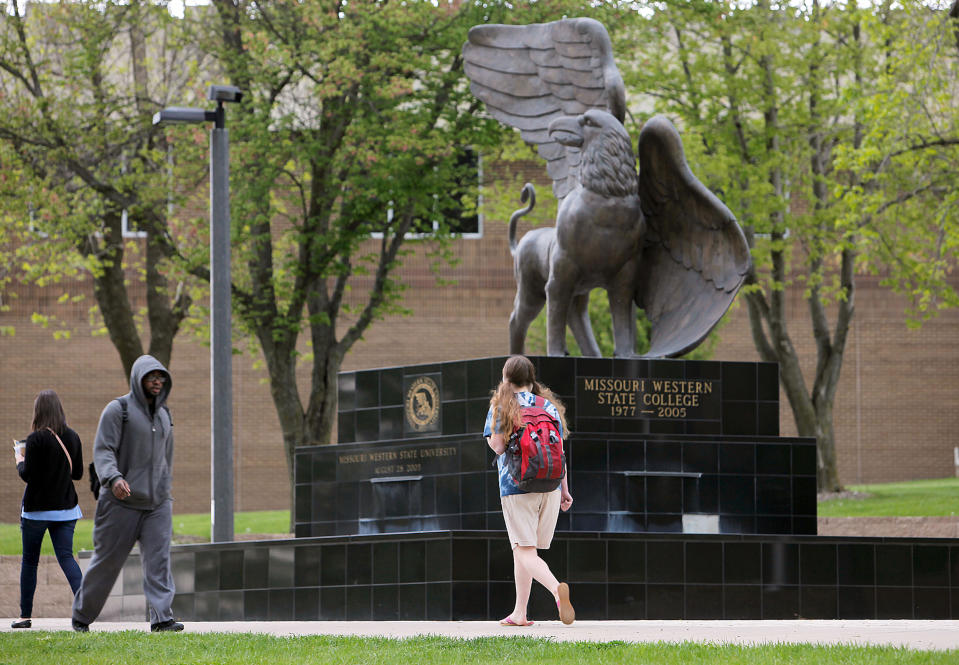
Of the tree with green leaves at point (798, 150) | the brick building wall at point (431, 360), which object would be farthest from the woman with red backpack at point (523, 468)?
the brick building wall at point (431, 360)

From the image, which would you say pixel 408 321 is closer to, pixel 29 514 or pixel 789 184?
pixel 789 184

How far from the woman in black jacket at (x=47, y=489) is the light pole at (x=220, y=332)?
3.60m

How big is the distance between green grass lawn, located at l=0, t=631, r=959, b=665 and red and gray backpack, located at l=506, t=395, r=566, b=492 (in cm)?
117

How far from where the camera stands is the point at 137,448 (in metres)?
9.70

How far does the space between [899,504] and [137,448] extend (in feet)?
57.6

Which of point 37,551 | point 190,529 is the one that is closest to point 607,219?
point 37,551

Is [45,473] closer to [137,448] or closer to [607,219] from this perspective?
[137,448]

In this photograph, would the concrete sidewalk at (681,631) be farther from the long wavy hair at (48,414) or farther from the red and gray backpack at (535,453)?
the long wavy hair at (48,414)

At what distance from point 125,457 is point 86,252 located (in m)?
15.7

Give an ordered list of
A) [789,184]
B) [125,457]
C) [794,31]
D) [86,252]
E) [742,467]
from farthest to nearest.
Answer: [794,31]
[789,184]
[86,252]
[742,467]
[125,457]

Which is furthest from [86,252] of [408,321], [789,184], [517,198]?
[789,184]

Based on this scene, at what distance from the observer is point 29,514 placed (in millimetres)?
11375

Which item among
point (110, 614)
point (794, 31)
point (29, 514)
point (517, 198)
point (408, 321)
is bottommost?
point (110, 614)

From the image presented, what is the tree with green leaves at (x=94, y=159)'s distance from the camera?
72.2 ft
